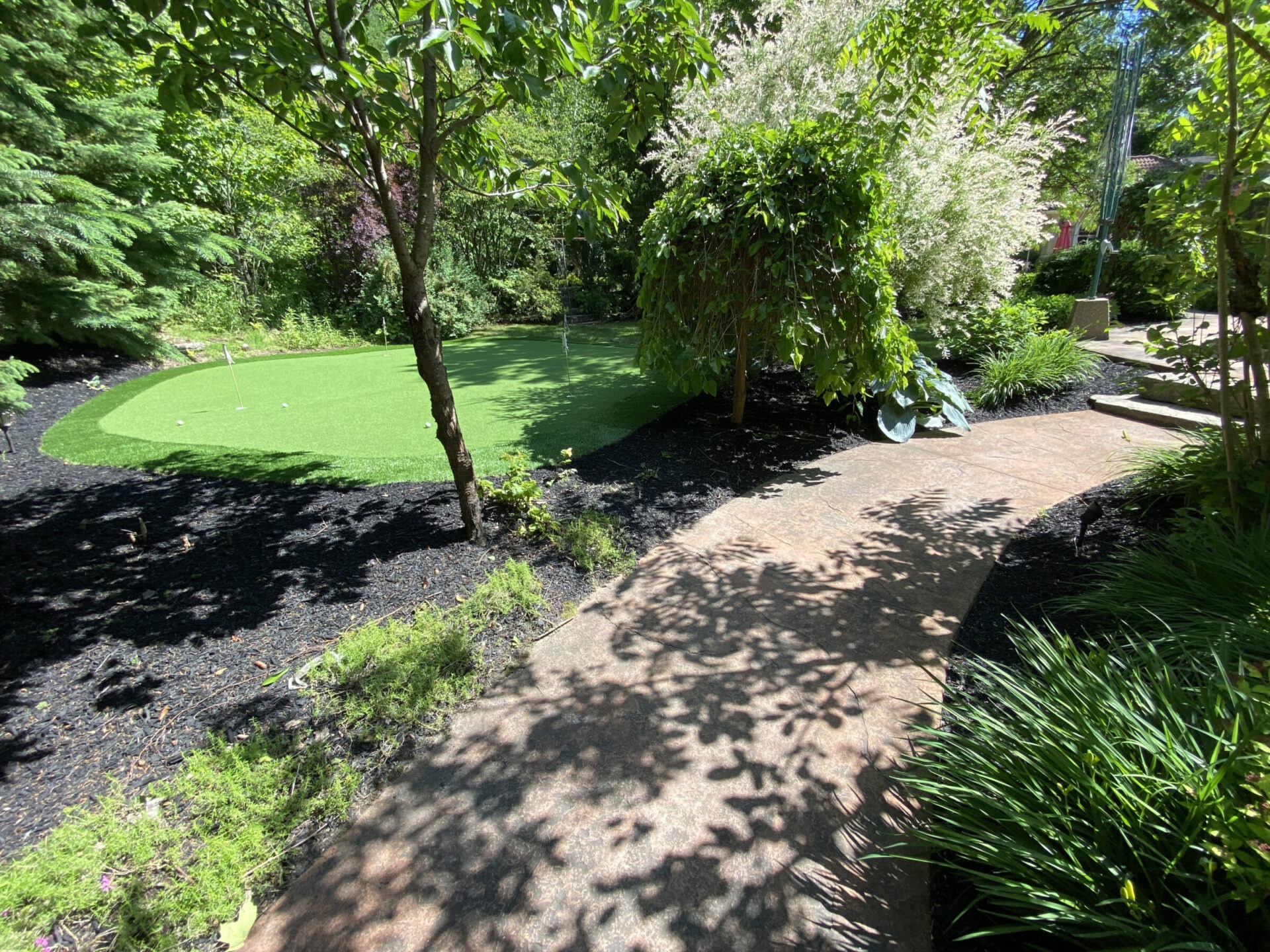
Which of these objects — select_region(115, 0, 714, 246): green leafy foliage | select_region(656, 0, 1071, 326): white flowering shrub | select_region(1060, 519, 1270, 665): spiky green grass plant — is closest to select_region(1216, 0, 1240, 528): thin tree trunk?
select_region(1060, 519, 1270, 665): spiky green grass plant

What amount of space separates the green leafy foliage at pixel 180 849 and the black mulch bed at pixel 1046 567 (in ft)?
7.04

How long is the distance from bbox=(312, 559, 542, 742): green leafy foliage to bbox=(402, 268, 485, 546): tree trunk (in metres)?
0.79

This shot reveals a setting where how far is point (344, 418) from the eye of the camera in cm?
658

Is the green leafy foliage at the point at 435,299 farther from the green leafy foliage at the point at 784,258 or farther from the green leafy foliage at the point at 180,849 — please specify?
the green leafy foliage at the point at 180,849

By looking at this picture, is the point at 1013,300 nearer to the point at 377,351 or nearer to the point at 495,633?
the point at 495,633

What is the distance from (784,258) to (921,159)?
12.4 ft

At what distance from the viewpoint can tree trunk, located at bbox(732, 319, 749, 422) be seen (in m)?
5.32

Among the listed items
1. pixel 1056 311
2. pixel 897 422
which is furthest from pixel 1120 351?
pixel 897 422

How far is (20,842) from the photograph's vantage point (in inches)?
70.2

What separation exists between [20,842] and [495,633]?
5.62 feet

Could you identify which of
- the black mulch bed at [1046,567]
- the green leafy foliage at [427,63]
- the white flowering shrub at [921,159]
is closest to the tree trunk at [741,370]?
the green leafy foliage at [427,63]

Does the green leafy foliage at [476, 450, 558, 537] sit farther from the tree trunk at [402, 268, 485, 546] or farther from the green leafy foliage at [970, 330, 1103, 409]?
the green leafy foliage at [970, 330, 1103, 409]

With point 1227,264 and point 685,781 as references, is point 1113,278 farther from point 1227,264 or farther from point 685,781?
point 685,781

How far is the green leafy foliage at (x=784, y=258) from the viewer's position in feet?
14.0
